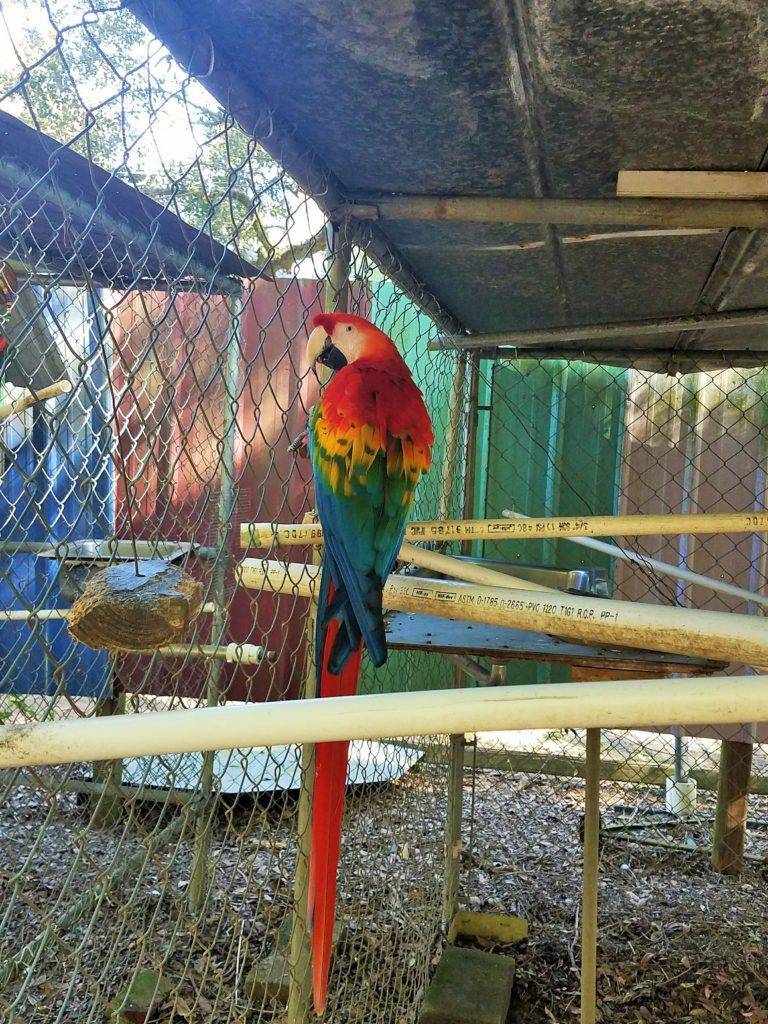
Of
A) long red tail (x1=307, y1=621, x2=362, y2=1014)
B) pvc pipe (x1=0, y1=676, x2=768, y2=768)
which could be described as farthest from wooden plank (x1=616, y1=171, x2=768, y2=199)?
long red tail (x1=307, y1=621, x2=362, y2=1014)

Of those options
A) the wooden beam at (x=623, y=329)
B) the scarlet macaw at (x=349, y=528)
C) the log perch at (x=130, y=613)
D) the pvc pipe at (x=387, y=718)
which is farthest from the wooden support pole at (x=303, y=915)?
the wooden beam at (x=623, y=329)

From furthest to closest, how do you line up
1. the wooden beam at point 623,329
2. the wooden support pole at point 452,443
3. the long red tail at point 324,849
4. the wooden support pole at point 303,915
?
the wooden support pole at point 452,443 → the wooden beam at point 623,329 → the wooden support pole at point 303,915 → the long red tail at point 324,849

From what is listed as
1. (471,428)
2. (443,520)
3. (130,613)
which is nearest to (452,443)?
(471,428)

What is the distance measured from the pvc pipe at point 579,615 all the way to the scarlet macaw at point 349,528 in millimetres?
102

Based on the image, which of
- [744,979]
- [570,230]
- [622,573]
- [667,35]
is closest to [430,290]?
[570,230]

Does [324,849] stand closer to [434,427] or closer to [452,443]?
[452,443]

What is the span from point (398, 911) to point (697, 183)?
6.77 ft

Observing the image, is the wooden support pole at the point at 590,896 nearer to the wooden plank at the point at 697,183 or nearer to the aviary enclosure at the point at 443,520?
the aviary enclosure at the point at 443,520

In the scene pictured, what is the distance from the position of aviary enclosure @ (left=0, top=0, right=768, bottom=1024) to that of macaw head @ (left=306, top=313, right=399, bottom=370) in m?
→ 0.10

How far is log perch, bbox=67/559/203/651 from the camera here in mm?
762

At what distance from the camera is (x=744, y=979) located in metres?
2.08

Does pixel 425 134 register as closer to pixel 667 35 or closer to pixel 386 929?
pixel 667 35

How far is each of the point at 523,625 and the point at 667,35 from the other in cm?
87

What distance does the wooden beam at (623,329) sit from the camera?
2033 mm
